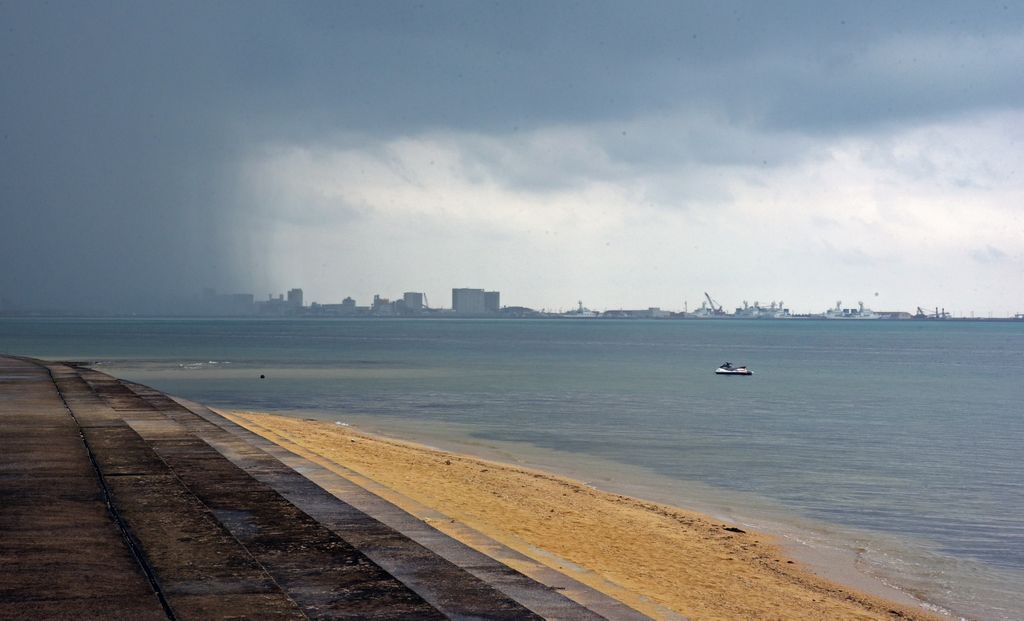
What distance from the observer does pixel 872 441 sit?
38375 mm

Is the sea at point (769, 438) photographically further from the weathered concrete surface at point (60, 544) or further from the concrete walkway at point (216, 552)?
the weathered concrete surface at point (60, 544)

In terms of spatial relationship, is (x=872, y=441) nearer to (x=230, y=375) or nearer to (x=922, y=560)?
(x=922, y=560)

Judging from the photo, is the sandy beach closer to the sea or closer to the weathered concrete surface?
the sea

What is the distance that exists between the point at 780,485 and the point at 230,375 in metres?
55.7

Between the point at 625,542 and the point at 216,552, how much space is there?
25.6 feet

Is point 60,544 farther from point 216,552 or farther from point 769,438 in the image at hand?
point 769,438

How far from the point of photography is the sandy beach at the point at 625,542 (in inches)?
492

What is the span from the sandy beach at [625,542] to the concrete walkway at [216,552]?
189 centimetres

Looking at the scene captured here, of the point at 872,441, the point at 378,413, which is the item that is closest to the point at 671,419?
the point at 872,441

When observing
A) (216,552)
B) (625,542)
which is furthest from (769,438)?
(216,552)

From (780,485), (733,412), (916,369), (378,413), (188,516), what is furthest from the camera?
(916,369)

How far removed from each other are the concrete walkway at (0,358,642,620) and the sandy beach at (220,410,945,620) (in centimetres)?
189

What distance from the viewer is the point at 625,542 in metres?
16.0

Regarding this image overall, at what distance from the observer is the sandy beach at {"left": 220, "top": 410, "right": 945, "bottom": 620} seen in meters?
12.5
